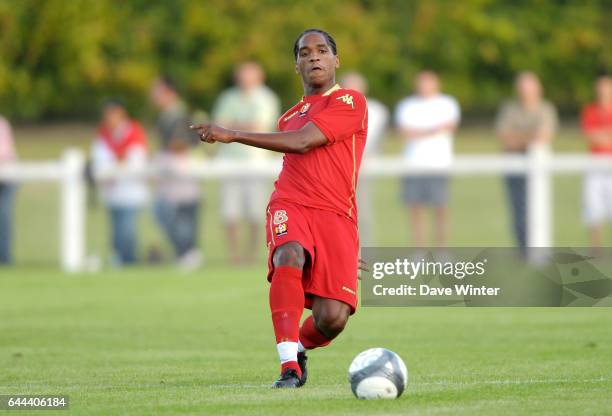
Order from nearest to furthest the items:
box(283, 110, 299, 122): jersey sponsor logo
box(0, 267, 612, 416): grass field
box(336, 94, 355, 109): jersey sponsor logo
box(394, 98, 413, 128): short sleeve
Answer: box(0, 267, 612, 416): grass field, box(336, 94, 355, 109): jersey sponsor logo, box(283, 110, 299, 122): jersey sponsor logo, box(394, 98, 413, 128): short sleeve

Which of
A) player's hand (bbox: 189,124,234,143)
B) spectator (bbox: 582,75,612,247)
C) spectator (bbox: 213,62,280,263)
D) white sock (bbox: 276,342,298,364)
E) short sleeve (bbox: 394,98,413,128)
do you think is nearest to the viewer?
player's hand (bbox: 189,124,234,143)

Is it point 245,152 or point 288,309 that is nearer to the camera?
point 288,309

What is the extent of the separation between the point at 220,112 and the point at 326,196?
11.1m

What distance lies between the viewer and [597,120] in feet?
61.7

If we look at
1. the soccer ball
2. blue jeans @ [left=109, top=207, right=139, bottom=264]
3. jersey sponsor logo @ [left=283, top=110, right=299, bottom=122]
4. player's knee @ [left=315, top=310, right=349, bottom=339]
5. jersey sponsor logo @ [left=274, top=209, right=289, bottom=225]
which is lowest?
the soccer ball

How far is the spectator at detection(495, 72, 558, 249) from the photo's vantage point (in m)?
18.9

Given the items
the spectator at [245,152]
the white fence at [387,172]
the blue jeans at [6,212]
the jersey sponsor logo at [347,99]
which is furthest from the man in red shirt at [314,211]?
the blue jeans at [6,212]

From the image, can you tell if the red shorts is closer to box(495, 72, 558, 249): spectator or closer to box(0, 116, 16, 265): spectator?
box(495, 72, 558, 249): spectator

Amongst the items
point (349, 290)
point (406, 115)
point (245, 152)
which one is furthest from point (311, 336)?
point (245, 152)

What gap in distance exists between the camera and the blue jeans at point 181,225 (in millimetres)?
19688

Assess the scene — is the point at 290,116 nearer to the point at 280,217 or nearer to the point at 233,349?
the point at 280,217

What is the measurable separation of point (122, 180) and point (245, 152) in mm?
1717

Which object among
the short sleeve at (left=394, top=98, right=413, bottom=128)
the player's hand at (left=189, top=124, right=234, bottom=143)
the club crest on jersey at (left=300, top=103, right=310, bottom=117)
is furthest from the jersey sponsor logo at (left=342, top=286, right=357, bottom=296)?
the short sleeve at (left=394, top=98, right=413, bottom=128)

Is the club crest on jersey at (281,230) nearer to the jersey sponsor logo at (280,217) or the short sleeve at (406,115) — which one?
the jersey sponsor logo at (280,217)
